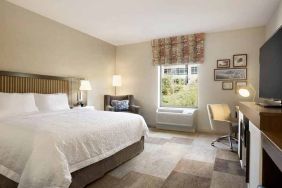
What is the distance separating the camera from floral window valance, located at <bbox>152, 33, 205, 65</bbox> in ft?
15.5

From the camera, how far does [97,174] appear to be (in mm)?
2188

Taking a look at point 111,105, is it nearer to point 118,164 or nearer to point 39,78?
point 39,78

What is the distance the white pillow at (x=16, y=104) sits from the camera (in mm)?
2689

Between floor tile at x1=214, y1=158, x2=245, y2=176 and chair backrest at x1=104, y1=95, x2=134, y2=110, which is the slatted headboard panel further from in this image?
floor tile at x1=214, y1=158, x2=245, y2=176

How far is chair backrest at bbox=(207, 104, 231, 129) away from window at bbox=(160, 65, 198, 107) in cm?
102

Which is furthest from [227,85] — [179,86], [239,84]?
[179,86]

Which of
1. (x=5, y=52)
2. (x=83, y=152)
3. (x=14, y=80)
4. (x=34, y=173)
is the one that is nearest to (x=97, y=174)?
(x=83, y=152)

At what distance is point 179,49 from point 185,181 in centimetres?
362

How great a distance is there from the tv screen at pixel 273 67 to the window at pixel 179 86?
301 centimetres

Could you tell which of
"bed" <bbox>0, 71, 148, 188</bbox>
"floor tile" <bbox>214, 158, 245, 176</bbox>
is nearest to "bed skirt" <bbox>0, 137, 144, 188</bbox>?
"bed" <bbox>0, 71, 148, 188</bbox>

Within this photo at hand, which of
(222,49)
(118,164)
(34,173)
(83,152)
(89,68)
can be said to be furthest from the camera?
(89,68)

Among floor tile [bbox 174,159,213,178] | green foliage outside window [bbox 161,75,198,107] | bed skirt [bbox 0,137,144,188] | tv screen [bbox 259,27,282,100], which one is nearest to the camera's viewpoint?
tv screen [bbox 259,27,282,100]

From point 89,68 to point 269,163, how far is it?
4.53 meters

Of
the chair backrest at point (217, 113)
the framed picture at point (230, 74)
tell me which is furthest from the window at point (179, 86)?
the chair backrest at point (217, 113)
